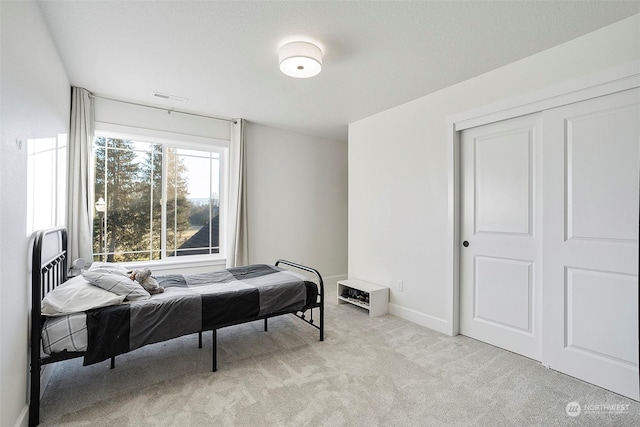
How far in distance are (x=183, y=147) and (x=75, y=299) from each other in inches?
103

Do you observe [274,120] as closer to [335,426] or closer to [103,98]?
[103,98]

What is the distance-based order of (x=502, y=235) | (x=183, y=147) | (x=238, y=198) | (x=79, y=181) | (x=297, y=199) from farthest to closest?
(x=297, y=199) < (x=238, y=198) < (x=183, y=147) < (x=79, y=181) < (x=502, y=235)

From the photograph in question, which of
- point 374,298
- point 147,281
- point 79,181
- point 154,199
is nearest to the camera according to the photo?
point 147,281

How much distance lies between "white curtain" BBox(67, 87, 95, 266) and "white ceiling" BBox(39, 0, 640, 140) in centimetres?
24

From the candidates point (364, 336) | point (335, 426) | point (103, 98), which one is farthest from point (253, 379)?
point (103, 98)

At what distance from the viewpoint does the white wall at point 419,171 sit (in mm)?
2324

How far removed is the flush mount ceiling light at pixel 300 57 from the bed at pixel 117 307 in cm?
184

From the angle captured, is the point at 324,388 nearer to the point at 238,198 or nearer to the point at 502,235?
the point at 502,235

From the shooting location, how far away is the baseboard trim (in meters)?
3.17

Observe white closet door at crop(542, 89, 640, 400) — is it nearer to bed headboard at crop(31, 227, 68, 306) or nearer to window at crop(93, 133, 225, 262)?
bed headboard at crop(31, 227, 68, 306)

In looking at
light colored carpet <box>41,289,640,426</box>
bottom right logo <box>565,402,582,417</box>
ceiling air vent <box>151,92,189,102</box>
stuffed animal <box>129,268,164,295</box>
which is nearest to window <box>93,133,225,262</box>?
ceiling air vent <box>151,92,189,102</box>

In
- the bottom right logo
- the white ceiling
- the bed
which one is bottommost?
the bottom right logo

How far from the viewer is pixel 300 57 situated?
7.61 feet

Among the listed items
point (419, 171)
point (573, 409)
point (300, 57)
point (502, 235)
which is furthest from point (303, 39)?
point (573, 409)
